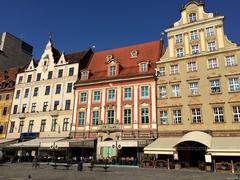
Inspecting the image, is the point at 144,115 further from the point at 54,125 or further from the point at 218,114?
the point at 54,125

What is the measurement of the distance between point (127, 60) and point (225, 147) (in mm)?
21271

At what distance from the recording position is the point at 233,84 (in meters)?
29.1

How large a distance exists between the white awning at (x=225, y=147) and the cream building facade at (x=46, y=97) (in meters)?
21.0

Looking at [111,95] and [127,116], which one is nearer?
[127,116]

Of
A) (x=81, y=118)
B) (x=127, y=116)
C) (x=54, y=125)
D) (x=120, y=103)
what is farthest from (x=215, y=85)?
(x=54, y=125)

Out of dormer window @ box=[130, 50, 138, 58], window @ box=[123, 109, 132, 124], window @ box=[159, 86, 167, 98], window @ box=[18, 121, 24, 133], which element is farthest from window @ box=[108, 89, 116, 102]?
window @ box=[18, 121, 24, 133]

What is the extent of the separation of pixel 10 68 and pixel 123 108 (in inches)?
1308

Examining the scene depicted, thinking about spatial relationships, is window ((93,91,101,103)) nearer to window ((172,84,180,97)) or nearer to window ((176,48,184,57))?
window ((172,84,180,97))

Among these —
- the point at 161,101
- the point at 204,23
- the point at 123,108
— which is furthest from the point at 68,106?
the point at 204,23

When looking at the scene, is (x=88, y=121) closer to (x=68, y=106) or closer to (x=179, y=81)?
(x=68, y=106)

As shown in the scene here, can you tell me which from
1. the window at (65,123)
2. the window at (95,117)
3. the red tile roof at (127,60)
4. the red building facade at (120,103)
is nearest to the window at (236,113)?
the red building facade at (120,103)

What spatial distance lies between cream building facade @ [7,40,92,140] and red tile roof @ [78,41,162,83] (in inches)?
95.1

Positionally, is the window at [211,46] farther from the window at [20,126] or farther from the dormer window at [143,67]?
the window at [20,126]

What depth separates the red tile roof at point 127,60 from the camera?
36.8m
